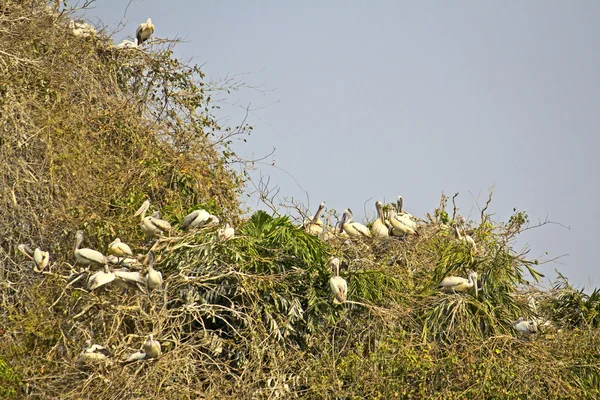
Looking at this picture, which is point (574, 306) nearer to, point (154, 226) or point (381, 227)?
point (381, 227)

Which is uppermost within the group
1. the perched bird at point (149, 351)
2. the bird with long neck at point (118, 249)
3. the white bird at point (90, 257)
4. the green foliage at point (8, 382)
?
the bird with long neck at point (118, 249)

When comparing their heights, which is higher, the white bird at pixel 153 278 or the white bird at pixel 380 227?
the white bird at pixel 380 227

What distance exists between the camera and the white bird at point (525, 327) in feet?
37.8

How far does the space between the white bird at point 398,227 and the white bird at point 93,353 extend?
494 cm

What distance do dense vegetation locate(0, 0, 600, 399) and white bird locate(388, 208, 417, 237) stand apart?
123 millimetres

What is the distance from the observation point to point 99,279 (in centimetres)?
1034

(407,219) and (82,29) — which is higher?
(82,29)

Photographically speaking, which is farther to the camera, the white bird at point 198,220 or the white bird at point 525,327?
the white bird at point 198,220

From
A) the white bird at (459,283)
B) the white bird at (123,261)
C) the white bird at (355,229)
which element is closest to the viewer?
the white bird at (123,261)

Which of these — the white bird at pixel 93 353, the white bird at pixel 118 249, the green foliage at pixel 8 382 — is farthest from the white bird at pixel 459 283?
the green foliage at pixel 8 382

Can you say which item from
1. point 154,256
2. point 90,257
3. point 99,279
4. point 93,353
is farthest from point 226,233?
point 93,353

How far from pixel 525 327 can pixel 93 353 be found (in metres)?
4.82

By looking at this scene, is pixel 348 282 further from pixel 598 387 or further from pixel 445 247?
pixel 598 387

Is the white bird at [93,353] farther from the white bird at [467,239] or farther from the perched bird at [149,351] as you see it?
the white bird at [467,239]
